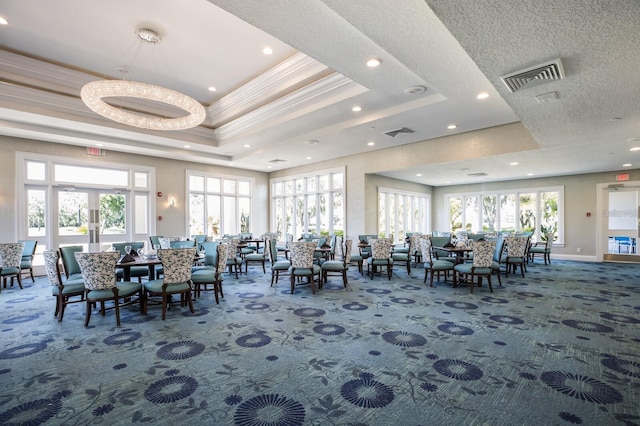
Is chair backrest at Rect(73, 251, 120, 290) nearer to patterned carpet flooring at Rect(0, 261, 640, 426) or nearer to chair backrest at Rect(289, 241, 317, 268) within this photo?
patterned carpet flooring at Rect(0, 261, 640, 426)

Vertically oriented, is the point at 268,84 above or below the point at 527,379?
above

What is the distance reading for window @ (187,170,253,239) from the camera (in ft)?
37.9

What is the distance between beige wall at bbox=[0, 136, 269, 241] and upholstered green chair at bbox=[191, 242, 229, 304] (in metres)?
5.18

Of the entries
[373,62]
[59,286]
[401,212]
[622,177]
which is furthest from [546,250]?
[59,286]

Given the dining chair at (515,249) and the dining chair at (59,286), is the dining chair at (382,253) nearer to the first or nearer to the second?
the dining chair at (515,249)

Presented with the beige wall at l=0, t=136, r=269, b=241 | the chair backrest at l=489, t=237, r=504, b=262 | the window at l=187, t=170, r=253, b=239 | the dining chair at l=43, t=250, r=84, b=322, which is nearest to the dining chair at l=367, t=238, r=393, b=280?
the chair backrest at l=489, t=237, r=504, b=262

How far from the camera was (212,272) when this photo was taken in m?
5.57

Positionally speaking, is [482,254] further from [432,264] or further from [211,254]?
[211,254]

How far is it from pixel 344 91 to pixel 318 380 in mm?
4992

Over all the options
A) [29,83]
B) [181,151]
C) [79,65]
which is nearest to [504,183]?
[181,151]

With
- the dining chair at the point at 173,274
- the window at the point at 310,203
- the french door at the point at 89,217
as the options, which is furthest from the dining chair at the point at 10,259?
the window at the point at 310,203

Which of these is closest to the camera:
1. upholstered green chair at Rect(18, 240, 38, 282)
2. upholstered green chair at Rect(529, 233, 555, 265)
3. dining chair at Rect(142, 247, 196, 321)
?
dining chair at Rect(142, 247, 196, 321)

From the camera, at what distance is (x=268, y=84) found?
679 cm

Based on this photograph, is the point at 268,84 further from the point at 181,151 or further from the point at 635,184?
the point at 635,184
